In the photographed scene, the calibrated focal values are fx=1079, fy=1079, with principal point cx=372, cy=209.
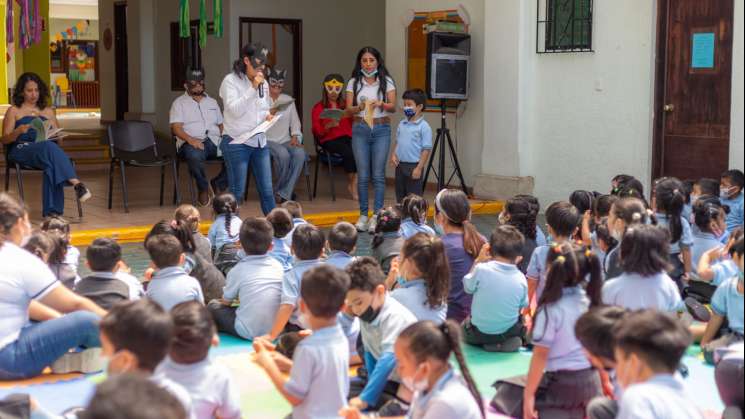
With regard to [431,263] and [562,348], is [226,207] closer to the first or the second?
[431,263]

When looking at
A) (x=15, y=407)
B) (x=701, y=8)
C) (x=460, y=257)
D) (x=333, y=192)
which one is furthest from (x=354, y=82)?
(x=15, y=407)

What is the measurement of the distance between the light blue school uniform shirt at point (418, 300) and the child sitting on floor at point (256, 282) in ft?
2.76

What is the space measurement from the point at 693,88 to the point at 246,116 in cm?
371

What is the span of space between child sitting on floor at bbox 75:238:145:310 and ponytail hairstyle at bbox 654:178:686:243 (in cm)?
286

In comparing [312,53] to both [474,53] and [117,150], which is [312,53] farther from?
[117,150]

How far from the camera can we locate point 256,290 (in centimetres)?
531

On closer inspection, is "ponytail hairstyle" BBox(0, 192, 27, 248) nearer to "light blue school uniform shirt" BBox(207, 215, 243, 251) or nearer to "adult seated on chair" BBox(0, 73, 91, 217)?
"light blue school uniform shirt" BBox(207, 215, 243, 251)

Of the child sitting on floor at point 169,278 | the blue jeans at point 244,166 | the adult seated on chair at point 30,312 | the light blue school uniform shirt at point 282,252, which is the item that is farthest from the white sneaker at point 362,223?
the adult seated on chair at point 30,312

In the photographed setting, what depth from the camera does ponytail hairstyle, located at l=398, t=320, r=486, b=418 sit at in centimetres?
311

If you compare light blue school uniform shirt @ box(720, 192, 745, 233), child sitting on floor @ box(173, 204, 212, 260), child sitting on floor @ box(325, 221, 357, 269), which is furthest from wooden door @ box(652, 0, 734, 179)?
child sitting on floor @ box(173, 204, 212, 260)

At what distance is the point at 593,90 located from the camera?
959 centimetres

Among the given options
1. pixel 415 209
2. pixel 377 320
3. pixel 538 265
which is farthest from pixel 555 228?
pixel 377 320

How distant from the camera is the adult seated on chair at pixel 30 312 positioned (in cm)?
423

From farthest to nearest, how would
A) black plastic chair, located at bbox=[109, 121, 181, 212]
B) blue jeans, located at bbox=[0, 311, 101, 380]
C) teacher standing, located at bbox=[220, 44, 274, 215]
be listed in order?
black plastic chair, located at bbox=[109, 121, 181, 212] < teacher standing, located at bbox=[220, 44, 274, 215] < blue jeans, located at bbox=[0, 311, 101, 380]
